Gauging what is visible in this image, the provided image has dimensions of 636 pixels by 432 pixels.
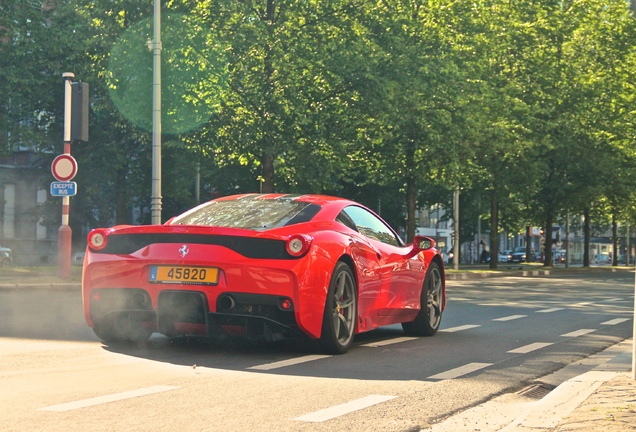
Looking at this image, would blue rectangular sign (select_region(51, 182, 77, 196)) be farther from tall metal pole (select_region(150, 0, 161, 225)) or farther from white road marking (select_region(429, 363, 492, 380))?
white road marking (select_region(429, 363, 492, 380))

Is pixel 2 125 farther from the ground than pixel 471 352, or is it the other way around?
pixel 2 125

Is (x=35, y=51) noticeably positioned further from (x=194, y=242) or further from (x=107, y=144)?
(x=194, y=242)

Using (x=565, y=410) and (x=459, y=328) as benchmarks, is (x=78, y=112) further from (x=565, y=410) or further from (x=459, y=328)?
(x=565, y=410)

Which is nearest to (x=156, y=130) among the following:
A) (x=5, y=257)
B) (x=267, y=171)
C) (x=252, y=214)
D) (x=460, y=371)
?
(x=267, y=171)

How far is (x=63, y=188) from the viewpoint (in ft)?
71.8

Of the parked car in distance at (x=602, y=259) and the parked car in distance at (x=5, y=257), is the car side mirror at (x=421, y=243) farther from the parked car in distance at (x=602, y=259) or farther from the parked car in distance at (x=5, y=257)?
the parked car in distance at (x=602, y=259)

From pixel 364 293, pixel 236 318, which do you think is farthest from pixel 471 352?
pixel 236 318

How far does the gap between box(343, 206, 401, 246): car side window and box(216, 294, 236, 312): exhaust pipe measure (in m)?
1.80

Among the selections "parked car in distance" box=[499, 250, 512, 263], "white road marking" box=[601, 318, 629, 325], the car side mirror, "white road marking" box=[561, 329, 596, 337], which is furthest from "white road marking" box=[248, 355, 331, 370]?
"parked car in distance" box=[499, 250, 512, 263]

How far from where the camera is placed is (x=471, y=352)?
391 inches

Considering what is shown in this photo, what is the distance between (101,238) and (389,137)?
25.4 meters

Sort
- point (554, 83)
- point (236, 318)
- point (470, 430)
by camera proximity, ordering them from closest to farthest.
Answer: point (470, 430) → point (236, 318) → point (554, 83)

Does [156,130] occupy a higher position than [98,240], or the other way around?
[156,130]

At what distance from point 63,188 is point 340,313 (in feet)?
45.7
